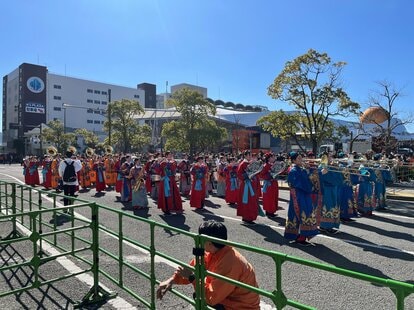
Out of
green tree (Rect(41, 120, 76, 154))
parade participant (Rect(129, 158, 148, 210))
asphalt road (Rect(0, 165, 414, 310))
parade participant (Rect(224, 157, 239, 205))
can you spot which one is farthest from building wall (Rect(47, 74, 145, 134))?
asphalt road (Rect(0, 165, 414, 310))

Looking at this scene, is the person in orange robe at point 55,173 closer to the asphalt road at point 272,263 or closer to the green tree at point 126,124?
the asphalt road at point 272,263

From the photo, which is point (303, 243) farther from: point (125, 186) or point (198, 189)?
point (125, 186)

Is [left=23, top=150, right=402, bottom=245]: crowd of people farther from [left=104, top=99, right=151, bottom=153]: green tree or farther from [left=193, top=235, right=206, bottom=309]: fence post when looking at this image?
[left=104, top=99, right=151, bottom=153]: green tree

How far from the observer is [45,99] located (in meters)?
85.1

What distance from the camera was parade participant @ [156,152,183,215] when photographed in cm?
1088

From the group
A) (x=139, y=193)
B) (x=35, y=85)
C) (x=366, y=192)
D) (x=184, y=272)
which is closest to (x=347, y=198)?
(x=366, y=192)

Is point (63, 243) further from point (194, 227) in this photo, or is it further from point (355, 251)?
point (355, 251)

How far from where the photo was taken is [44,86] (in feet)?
276

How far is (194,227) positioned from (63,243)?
296 cm

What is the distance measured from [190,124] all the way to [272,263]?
24.7 meters

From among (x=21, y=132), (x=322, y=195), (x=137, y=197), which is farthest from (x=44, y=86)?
(x=322, y=195)

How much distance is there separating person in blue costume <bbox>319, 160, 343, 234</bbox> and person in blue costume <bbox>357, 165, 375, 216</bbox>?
2.40 meters

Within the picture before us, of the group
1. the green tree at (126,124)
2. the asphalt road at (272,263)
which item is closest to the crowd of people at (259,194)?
the asphalt road at (272,263)

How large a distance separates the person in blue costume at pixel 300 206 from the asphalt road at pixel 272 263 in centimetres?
26
